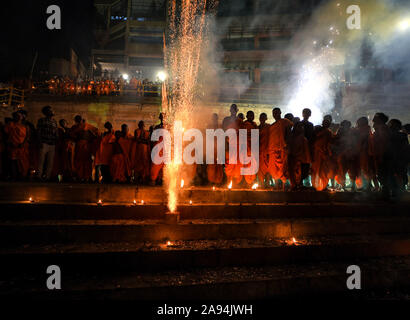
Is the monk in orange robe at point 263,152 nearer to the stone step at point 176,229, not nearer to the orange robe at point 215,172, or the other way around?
the orange robe at point 215,172

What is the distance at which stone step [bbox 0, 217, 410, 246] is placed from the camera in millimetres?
3287

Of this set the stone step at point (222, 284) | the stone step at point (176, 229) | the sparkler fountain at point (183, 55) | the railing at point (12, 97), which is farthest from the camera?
the sparkler fountain at point (183, 55)

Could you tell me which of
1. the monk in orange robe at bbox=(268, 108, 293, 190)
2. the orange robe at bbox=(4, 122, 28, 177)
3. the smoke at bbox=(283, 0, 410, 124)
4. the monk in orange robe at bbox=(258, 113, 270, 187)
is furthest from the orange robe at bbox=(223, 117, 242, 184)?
the smoke at bbox=(283, 0, 410, 124)

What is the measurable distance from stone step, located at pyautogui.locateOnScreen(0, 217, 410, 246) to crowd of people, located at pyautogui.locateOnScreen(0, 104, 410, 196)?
1382mm

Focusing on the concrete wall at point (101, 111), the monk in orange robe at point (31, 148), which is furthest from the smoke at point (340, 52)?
the monk in orange robe at point (31, 148)

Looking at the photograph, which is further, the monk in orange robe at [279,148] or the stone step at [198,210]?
the monk in orange robe at [279,148]

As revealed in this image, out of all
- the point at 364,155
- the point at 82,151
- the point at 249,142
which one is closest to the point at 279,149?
the point at 249,142

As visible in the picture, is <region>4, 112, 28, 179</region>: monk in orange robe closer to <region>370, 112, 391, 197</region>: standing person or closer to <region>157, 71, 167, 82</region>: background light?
<region>370, 112, 391, 197</region>: standing person

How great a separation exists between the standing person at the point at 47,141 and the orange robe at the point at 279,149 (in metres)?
5.60

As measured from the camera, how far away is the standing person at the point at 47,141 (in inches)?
240

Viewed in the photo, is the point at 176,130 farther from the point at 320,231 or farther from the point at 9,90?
the point at 9,90

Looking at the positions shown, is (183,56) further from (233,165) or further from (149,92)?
(233,165)

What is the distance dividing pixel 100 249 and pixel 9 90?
52.5ft

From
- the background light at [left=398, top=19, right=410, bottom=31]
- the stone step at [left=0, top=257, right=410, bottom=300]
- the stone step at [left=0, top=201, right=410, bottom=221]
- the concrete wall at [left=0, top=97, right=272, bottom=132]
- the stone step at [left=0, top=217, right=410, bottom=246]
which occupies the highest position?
the background light at [left=398, top=19, right=410, bottom=31]
